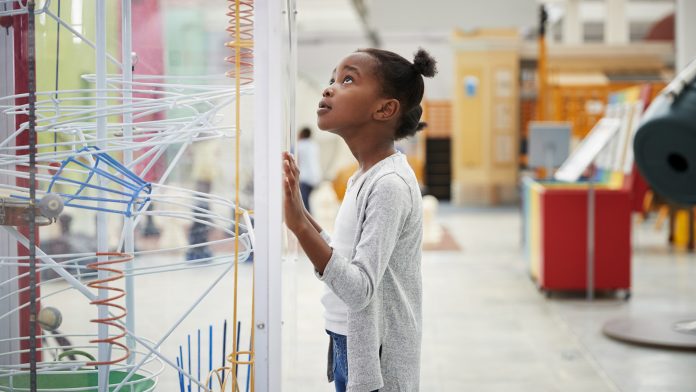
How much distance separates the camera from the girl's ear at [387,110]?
171 cm

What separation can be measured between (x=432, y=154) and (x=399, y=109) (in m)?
16.5

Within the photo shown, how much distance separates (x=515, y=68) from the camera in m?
15.6

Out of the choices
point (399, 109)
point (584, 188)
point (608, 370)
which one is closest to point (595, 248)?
point (584, 188)

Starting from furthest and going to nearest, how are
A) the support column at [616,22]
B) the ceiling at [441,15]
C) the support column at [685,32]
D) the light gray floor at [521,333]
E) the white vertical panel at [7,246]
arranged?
the support column at [616,22] → the support column at [685,32] → the ceiling at [441,15] → the light gray floor at [521,333] → the white vertical panel at [7,246]

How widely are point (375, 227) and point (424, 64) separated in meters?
0.38

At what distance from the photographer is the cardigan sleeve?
4.94ft

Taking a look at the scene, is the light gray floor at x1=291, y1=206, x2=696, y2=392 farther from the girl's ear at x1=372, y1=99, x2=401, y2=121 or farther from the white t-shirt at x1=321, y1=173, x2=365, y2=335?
the girl's ear at x1=372, y1=99, x2=401, y2=121

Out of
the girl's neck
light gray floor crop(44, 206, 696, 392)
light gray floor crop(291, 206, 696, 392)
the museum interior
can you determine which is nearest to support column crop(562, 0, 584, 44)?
the museum interior

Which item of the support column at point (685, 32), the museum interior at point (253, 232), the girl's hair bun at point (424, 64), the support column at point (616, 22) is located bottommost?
the museum interior at point (253, 232)

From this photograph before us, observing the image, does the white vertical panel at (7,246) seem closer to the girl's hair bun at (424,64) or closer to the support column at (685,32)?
the girl's hair bun at (424,64)

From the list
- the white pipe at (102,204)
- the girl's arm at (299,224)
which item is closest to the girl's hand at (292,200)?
the girl's arm at (299,224)

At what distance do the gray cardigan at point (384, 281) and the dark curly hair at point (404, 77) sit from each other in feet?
0.29

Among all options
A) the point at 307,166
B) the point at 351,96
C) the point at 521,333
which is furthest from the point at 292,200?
the point at 307,166

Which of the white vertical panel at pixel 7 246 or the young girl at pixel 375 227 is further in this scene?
the white vertical panel at pixel 7 246
